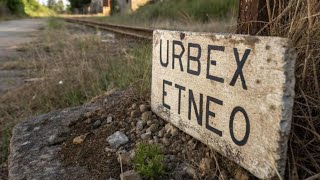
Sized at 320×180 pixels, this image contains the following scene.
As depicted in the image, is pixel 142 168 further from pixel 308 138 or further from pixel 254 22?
pixel 254 22

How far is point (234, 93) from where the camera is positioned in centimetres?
170

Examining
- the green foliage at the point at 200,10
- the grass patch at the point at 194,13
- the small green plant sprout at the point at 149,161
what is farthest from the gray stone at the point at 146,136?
the green foliage at the point at 200,10

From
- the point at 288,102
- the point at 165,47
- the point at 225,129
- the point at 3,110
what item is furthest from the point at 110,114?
the point at 3,110

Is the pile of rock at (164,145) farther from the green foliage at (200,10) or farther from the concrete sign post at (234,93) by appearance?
the green foliage at (200,10)

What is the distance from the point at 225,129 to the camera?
5.82 ft

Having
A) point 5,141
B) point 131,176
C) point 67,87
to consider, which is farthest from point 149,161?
point 67,87

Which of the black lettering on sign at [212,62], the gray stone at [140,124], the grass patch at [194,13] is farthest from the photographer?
the grass patch at [194,13]

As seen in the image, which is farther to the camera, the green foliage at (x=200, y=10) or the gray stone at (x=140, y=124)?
the green foliage at (x=200, y=10)

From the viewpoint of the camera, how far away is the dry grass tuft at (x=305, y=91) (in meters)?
1.65

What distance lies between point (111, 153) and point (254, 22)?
1.10 m

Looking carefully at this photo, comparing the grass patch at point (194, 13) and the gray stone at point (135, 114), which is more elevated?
the grass patch at point (194, 13)

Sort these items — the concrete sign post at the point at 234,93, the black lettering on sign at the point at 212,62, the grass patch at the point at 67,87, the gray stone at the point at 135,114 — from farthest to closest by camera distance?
the grass patch at the point at 67,87 < the gray stone at the point at 135,114 < the black lettering on sign at the point at 212,62 < the concrete sign post at the point at 234,93

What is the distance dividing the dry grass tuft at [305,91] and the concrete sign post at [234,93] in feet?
0.60

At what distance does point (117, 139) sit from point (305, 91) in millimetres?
1118
